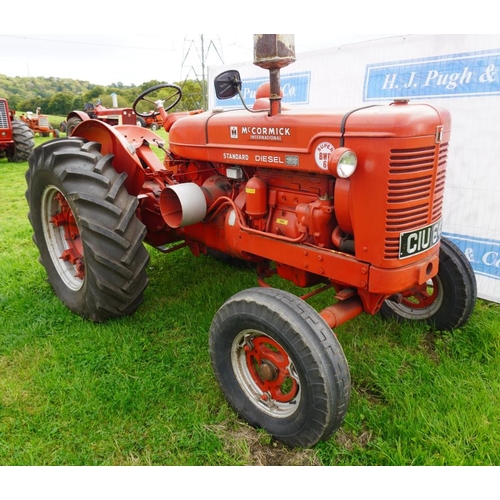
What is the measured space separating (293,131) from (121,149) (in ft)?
5.34

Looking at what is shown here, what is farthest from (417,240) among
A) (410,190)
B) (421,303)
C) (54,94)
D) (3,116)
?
(54,94)

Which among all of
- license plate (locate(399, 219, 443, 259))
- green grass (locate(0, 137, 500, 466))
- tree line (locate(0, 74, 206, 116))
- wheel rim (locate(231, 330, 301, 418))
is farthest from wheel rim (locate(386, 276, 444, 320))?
tree line (locate(0, 74, 206, 116))

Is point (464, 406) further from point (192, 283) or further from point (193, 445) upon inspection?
point (192, 283)

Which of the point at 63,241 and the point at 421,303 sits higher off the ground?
the point at 63,241

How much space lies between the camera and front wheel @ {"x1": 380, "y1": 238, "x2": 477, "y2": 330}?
10.1 ft

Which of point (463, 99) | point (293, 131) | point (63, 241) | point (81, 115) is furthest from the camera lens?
point (81, 115)

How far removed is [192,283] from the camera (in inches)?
167

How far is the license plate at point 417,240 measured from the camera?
90.7 inches

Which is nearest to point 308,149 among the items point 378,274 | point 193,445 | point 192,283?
point 378,274

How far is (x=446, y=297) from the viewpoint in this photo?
10.5 feet

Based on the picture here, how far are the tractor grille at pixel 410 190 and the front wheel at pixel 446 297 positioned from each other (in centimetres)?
80

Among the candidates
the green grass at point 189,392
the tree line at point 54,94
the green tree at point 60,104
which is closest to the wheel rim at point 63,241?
the green grass at point 189,392

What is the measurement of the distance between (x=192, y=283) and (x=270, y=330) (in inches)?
81.3

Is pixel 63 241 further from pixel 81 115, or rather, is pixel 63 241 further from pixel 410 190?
pixel 81 115
